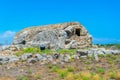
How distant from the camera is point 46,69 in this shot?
2795cm

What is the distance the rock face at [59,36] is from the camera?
47.4 metres

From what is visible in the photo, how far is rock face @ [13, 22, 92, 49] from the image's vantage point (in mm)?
47419

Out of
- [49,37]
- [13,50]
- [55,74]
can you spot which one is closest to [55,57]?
[55,74]

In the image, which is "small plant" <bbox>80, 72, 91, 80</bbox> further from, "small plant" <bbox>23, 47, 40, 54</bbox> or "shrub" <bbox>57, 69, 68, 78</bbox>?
"small plant" <bbox>23, 47, 40, 54</bbox>

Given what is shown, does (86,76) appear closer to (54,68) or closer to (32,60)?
(54,68)

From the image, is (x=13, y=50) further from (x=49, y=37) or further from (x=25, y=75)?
(x=25, y=75)

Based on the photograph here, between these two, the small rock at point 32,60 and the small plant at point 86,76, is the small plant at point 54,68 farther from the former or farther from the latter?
the small plant at point 86,76

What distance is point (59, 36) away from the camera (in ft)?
158

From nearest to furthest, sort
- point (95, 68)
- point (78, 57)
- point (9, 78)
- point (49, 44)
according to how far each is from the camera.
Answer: point (9, 78)
point (95, 68)
point (78, 57)
point (49, 44)

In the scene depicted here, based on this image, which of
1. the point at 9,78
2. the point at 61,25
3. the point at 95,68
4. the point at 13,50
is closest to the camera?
the point at 9,78

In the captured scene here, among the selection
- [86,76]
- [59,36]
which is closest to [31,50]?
[59,36]

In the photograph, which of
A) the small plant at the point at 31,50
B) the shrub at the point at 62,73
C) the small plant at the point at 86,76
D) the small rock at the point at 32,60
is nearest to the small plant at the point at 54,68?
the shrub at the point at 62,73

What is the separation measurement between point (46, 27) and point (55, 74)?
984 inches

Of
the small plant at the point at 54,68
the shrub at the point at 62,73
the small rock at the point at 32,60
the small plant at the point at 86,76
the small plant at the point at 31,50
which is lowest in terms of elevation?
the small plant at the point at 86,76
